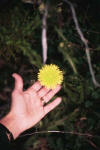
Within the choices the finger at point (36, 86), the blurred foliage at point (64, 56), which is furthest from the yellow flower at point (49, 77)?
the blurred foliage at point (64, 56)

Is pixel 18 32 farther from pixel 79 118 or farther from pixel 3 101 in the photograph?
pixel 79 118

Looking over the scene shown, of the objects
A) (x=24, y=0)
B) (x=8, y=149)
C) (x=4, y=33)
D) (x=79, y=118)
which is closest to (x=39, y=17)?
(x=24, y=0)

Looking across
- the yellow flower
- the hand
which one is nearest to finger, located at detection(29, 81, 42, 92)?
the hand

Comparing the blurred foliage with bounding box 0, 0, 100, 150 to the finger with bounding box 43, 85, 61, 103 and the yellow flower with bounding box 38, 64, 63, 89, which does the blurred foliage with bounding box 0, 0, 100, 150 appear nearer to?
the finger with bounding box 43, 85, 61, 103

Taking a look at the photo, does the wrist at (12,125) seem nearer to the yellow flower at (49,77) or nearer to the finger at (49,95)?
the finger at (49,95)

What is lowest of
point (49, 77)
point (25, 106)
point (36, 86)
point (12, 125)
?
point (12, 125)

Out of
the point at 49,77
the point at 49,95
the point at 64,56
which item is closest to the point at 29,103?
the point at 49,95

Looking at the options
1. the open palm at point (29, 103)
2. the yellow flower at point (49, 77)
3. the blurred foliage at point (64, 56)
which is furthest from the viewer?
the blurred foliage at point (64, 56)

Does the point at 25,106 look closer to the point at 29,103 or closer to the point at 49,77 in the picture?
the point at 29,103
